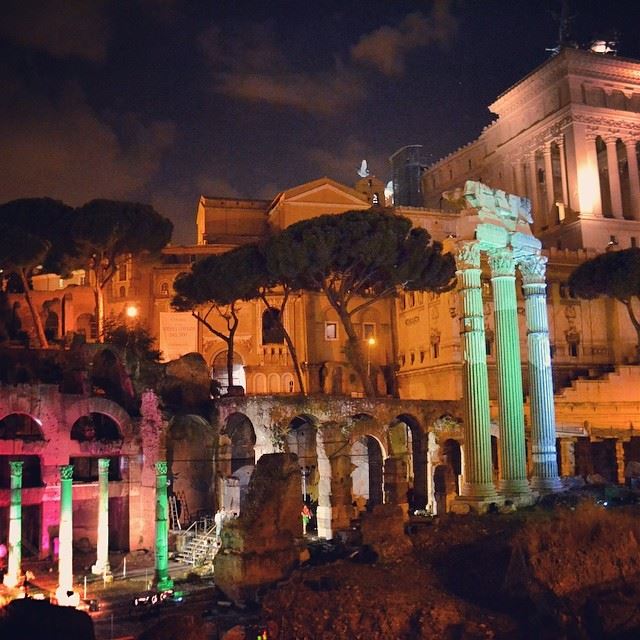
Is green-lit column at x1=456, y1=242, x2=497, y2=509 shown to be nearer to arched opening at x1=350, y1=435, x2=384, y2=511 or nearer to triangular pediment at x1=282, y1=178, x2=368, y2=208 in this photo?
arched opening at x1=350, y1=435, x2=384, y2=511

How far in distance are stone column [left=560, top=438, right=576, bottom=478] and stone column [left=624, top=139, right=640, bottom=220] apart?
2169cm

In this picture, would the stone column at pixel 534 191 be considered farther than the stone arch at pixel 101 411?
Yes

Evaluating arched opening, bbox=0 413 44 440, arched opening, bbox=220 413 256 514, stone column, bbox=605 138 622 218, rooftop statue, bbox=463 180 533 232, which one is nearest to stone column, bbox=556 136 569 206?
stone column, bbox=605 138 622 218

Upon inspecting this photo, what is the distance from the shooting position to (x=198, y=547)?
67.3 feet

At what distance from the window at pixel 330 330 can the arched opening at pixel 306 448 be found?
9126mm

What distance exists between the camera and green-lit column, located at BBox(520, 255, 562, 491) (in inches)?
647

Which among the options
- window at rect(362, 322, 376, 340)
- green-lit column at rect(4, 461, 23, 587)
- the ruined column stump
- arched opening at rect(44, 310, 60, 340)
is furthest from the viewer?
window at rect(362, 322, 376, 340)

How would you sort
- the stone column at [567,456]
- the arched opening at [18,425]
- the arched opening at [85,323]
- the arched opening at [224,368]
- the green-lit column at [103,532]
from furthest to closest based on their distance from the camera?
the arched opening at [224,368] → the arched opening at [85,323] → the stone column at [567,456] → the arched opening at [18,425] → the green-lit column at [103,532]

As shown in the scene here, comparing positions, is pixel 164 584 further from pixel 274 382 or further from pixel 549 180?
pixel 549 180

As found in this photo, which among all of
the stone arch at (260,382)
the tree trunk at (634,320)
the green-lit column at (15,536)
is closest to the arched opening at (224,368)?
the stone arch at (260,382)

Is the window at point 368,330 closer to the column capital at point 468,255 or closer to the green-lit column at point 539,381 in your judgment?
the green-lit column at point 539,381

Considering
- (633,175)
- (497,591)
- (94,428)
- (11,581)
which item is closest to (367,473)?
(94,428)

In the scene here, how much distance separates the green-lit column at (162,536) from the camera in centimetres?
1684

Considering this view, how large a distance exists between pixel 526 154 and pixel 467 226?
33.7 metres
